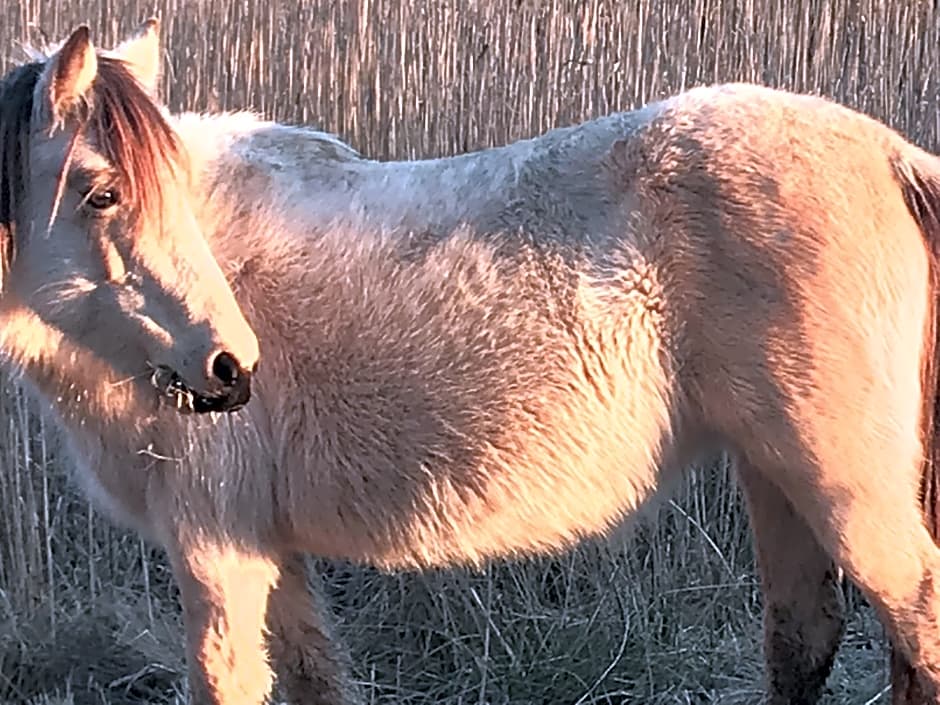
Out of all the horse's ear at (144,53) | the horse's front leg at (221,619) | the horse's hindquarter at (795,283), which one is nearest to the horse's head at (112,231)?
the horse's ear at (144,53)

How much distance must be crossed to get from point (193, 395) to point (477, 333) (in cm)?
61

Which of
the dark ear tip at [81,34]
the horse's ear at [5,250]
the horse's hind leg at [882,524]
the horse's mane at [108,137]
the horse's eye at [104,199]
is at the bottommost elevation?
the horse's hind leg at [882,524]

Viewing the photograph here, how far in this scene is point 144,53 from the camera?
262 centimetres

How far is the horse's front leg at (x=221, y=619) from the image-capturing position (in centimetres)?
245

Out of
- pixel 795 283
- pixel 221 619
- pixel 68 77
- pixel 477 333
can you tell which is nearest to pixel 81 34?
pixel 68 77

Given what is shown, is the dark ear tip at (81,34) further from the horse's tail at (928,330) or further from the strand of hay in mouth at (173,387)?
the horse's tail at (928,330)

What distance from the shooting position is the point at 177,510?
2.45 meters

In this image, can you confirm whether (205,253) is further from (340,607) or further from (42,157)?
(340,607)

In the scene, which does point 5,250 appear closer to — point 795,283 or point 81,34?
point 81,34

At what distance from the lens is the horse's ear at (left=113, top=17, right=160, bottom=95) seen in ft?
8.31

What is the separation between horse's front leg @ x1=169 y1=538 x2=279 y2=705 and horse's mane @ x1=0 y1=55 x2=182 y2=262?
0.74 meters

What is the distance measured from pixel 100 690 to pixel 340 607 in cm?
82

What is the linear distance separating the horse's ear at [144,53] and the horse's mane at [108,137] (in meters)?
0.25

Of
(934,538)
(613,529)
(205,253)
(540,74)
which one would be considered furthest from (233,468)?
(540,74)
